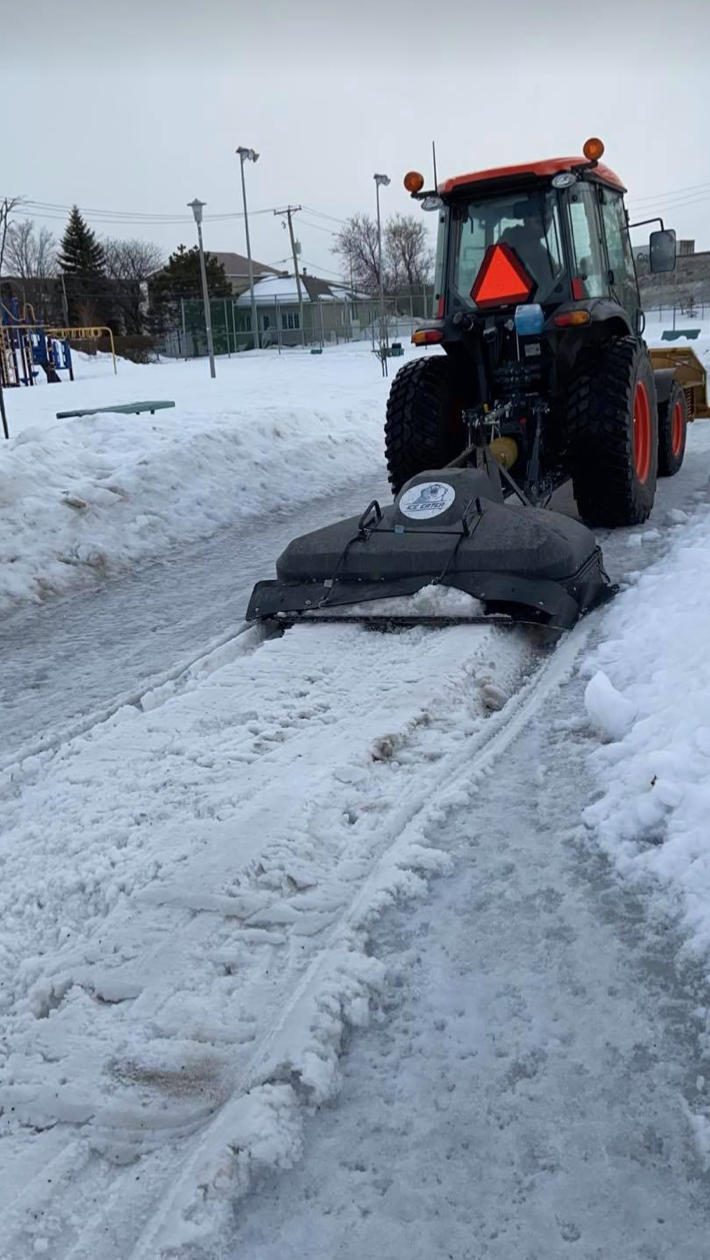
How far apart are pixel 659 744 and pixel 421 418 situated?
419 centimetres

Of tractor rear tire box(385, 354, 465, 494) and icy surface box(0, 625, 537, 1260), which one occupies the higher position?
tractor rear tire box(385, 354, 465, 494)

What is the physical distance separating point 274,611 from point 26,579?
2.14m

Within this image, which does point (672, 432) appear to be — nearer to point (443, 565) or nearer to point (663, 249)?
point (663, 249)

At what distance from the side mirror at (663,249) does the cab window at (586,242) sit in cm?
58

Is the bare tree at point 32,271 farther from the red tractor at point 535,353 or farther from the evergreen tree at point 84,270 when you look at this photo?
the red tractor at point 535,353

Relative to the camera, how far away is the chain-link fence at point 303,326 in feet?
158

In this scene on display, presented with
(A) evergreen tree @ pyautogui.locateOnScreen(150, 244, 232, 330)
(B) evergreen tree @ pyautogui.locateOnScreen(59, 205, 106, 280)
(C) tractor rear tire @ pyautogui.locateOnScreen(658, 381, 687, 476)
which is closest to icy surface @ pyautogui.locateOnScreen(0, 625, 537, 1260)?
(C) tractor rear tire @ pyautogui.locateOnScreen(658, 381, 687, 476)

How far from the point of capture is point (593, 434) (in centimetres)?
654

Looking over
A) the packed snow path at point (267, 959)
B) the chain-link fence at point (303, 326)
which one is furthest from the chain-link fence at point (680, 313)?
the packed snow path at point (267, 959)

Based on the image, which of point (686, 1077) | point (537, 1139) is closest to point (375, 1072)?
point (537, 1139)

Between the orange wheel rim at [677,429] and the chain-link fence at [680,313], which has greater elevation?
the chain-link fence at [680,313]

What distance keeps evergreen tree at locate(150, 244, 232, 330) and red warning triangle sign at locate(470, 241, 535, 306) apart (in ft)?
198

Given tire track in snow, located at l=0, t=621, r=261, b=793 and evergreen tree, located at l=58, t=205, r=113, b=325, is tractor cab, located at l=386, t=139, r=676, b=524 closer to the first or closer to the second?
tire track in snow, located at l=0, t=621, r=261, b=793

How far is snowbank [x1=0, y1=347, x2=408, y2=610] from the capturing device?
6.96 metres
